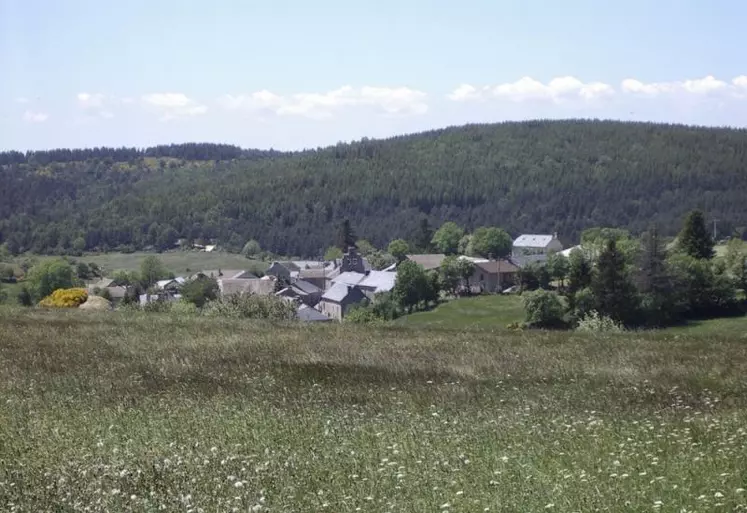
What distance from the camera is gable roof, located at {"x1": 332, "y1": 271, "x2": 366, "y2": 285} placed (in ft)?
412

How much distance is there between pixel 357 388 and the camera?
36.4 ft

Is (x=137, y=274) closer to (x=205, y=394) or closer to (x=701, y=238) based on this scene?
(x=701, y=238)

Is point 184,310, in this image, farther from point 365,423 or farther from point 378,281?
point 378,281

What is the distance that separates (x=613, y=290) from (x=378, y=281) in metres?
52.6

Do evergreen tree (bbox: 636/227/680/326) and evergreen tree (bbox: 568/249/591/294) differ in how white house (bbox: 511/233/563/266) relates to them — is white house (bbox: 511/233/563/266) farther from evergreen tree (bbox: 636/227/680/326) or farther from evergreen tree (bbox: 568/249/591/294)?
evergreen tree (bbox: 636/227/680/326)

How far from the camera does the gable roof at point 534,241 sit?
624ft

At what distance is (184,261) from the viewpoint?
180 m

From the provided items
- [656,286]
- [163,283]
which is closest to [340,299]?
[163,283]

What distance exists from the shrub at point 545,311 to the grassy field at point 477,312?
433cm

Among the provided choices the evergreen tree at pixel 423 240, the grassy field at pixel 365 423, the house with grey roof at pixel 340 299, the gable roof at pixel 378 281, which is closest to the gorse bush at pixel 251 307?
the grassy field at pixel 365 423

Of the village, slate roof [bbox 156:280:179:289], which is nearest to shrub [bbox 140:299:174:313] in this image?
the village

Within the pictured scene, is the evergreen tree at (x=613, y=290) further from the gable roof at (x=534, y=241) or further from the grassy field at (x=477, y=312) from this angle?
the gable roof at (x=534, y=241)

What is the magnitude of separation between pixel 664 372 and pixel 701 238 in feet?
268

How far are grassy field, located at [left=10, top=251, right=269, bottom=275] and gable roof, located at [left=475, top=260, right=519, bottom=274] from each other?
56395 millimetres
